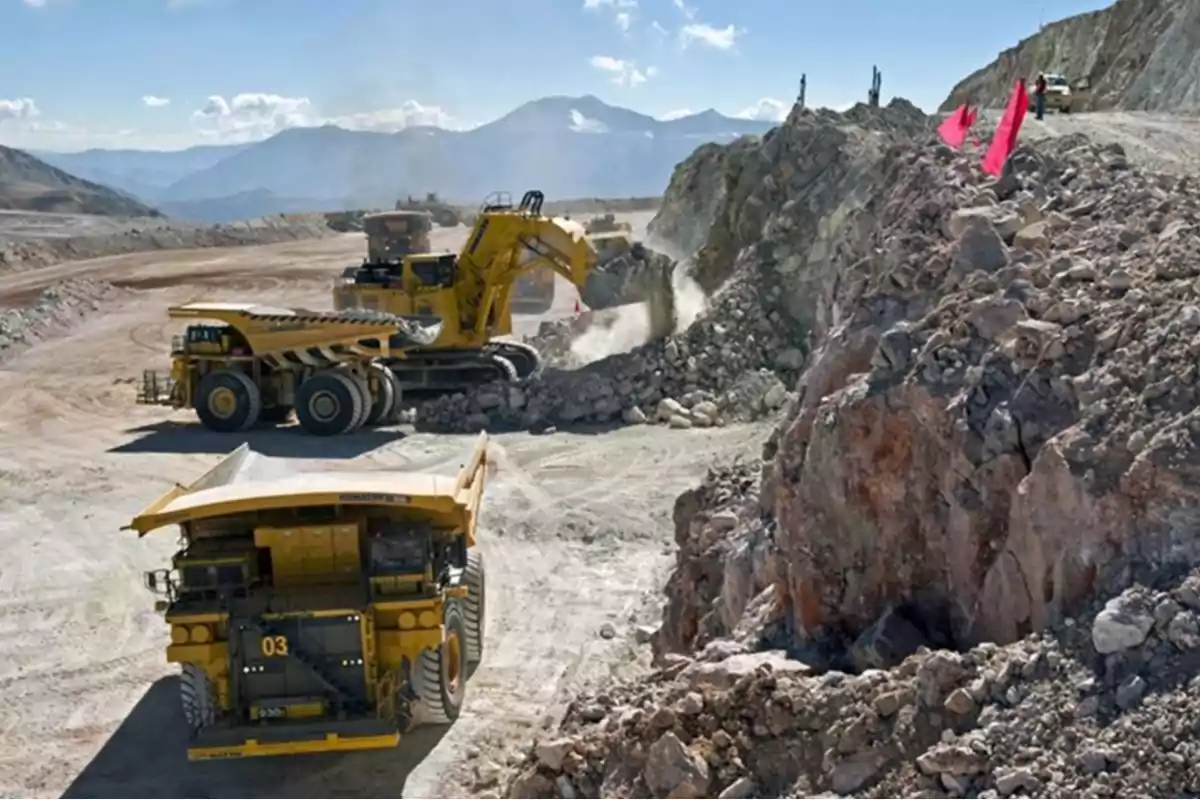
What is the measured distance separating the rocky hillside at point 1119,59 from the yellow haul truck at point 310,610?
17.1 meters

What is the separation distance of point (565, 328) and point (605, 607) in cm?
1246

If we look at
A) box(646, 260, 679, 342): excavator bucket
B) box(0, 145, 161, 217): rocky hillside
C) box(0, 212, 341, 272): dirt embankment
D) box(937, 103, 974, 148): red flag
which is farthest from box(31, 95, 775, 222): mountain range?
box(937, 103, 974, 148): red flag

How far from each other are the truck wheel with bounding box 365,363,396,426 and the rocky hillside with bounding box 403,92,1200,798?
10.8m

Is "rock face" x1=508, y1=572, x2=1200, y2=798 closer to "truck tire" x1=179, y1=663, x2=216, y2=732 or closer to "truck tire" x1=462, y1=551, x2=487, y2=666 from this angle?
"truck tire" x1=179, y1=663, x2=216, y2=732

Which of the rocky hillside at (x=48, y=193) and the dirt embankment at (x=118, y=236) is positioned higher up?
the rocky hillside at (x=48, y=193)

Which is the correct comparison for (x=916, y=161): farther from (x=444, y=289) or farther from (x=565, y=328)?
(x=565, y=328)

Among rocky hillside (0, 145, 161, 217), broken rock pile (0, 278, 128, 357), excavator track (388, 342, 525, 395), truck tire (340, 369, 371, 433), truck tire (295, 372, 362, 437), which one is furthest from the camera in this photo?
rocky hillside (0, 145, 161, 217)

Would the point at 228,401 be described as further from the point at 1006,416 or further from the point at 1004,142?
the point at 1006,416

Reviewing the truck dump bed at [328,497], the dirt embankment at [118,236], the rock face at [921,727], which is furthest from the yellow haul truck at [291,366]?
the dirt embankment at [118,236]

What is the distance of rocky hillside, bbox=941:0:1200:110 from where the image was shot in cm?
2462

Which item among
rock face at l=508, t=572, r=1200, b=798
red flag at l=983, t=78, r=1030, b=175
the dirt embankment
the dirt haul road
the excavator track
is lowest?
the dirt haul road

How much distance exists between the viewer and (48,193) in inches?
3531

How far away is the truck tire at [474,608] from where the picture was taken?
978cm

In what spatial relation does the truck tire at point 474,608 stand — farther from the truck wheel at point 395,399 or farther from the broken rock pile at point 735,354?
the truck wheel at point 395,399
